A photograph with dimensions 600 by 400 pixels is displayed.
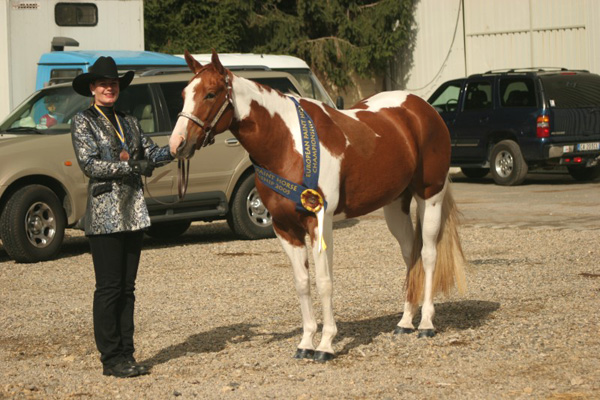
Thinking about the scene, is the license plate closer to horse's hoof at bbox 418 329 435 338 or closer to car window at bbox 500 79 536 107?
car window at bbox 500 79 536 107

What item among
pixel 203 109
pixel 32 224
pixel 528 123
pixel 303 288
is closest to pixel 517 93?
pixel 528 123

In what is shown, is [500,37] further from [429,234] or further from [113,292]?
[113,292]

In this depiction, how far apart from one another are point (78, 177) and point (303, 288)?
18.6ft

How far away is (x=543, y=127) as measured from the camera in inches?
761

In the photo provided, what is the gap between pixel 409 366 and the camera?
6.59 m

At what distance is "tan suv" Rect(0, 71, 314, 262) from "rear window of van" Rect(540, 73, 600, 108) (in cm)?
717

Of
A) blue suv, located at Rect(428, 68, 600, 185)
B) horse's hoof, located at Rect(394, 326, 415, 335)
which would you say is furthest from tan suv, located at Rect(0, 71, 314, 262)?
blue suv, located at Rect(428, 68, 600, 185)

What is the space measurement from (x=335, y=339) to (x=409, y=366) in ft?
3.07

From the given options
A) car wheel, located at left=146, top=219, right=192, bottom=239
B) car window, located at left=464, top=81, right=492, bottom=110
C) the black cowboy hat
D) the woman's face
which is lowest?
car wheel, located at left=146, top=219, right=192, bottom=239

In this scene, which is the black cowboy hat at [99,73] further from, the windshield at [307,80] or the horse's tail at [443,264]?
the windshield at [307,80]

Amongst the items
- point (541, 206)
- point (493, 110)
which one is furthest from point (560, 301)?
point (493, 110)

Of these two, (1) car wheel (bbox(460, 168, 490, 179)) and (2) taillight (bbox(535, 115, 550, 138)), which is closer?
(2) taillight (bbox(535, 115, 550, 138))

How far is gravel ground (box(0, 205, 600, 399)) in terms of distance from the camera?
20.3 feet

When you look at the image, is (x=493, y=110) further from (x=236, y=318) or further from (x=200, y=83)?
(x=200, y=83)
